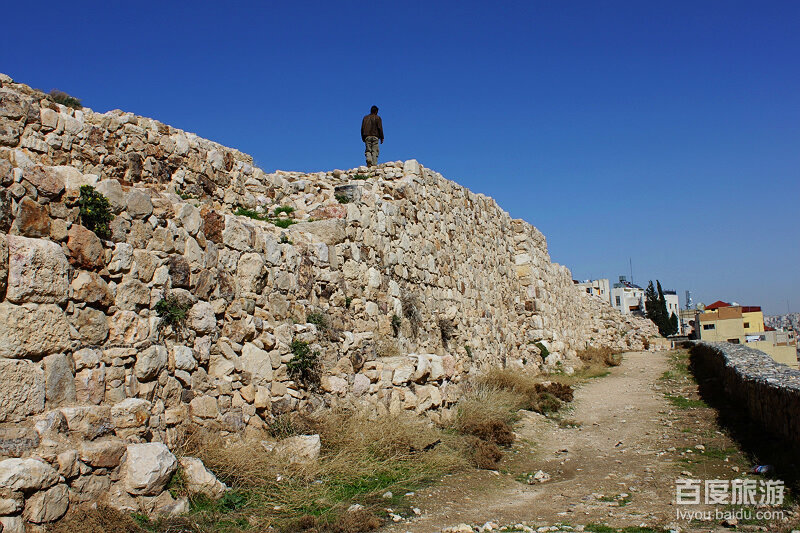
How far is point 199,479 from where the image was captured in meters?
4.78

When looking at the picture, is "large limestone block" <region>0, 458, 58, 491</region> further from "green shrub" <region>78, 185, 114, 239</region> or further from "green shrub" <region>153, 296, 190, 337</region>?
"green shrub" <region>78, 185, 114, 239</region>

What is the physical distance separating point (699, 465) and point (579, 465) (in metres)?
1.35

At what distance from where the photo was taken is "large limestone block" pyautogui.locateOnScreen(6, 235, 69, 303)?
430cm

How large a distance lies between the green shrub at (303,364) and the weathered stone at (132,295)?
6.41ft

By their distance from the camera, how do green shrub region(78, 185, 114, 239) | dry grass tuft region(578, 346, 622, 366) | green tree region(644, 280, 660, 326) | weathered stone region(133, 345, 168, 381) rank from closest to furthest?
green shrub region(78, 185, 114, 239) < weathered stone region(133, 345, 168, 381) < dry grass tuft region(578, 346, 622, 366) < green tree region(644, 280, 660, 326)

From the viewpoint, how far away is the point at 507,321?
1584 cm

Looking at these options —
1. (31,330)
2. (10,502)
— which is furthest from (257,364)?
(10,502)

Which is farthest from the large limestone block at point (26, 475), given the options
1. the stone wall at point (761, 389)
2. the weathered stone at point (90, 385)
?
the stone wall at point (761, 389)

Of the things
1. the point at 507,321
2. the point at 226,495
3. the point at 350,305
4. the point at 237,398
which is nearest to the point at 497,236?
the point at 507,321

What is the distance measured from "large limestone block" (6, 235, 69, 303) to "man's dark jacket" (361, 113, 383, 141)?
8.67 m

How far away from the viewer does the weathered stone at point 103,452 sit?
425 cm

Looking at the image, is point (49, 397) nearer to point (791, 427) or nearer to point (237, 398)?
point (237, 398)

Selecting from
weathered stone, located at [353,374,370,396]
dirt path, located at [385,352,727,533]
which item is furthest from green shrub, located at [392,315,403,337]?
dirt path, located at [385,352,727,533]

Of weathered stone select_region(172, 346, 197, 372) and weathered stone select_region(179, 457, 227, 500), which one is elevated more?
weathered stone select_region(172, 346, 197, 372)
